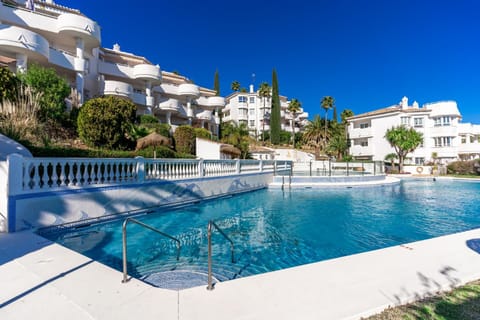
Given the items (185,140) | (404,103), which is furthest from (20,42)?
(404,103)

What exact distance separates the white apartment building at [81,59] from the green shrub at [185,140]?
8.00 meters

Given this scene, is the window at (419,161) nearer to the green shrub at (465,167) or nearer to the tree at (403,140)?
the tree at (403,140)

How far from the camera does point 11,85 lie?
12.3 metres

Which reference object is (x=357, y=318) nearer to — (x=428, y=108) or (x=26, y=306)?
(x=26, y=306)

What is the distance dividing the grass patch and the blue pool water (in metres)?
2.47

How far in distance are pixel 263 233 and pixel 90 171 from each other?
5982 millimetres

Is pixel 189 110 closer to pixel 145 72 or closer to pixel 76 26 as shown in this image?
pixel 145 72

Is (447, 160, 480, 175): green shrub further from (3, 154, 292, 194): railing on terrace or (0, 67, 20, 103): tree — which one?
(0, 67, 20, 103): tree

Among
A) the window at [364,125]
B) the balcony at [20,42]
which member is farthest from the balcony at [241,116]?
the balcony at [20,42]

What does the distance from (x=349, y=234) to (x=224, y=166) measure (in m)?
8.29

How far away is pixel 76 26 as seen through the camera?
2131 cm

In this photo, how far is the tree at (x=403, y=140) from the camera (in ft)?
114

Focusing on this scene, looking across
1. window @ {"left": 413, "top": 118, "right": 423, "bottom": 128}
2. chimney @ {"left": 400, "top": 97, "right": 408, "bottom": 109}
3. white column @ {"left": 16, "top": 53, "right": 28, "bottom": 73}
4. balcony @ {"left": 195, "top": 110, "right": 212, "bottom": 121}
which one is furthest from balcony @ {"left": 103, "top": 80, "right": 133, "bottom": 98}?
window @ {"left": 413, "top": 118, "right": 423, "bottom": 128}

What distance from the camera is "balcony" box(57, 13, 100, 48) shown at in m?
21.2
